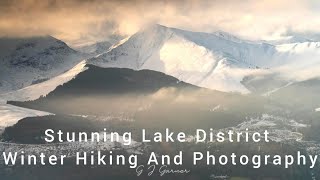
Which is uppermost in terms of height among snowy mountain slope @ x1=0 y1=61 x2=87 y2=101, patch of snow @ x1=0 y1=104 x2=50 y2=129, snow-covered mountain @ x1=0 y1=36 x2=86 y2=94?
snow-covered mountain @ x1=0 y1=36 x2=86 y2=94

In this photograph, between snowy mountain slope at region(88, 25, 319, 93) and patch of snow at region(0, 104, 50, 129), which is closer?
patch of snow at region(0, 104, 50, 129)

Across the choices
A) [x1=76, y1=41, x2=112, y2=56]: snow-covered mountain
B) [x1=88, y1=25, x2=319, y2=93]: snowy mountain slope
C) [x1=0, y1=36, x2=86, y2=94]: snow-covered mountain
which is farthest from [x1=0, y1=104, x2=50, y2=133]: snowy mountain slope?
[x1=76, y1=41, x2=112, y2=56]: snow-covered mountain

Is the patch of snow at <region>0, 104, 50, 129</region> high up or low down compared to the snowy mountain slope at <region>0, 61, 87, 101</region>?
down

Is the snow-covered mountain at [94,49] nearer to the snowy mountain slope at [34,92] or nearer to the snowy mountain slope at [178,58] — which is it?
the snowy mountain slope at [178,58]

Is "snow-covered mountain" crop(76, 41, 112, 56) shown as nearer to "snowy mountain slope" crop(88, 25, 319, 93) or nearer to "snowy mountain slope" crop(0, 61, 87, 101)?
"snowy mountain slope" crop(88, 25, 319, 93)

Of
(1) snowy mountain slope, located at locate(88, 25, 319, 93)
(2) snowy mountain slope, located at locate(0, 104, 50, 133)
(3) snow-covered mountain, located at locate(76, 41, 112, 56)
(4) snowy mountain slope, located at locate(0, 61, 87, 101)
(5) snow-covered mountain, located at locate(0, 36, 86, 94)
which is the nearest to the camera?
(2) snowy mountain slope, located at locate(0, 104, 50, 133)

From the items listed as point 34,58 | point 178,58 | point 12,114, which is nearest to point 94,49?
point 34,58

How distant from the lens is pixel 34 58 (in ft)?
630

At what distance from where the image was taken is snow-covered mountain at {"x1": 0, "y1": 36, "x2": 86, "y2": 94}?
176 metres

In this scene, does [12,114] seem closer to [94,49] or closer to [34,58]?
[94,49]

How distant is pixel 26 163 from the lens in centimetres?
6538

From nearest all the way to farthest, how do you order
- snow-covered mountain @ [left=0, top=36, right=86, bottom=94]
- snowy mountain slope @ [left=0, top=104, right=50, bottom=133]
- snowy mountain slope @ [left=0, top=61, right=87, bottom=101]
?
1. snowy mountain slope @ [left=0, top=104, right=50, bottom=133]
2. snowy mountain slope @ [left=0, top=61, right=87, bottom=101]
3. snow-covered mountain @ [left=0, top=36, right=86, bottom=94]

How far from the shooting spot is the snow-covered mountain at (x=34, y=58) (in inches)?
6913

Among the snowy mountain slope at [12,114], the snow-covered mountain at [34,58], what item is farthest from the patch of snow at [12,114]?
the snow-covered mountain at [34,58]
